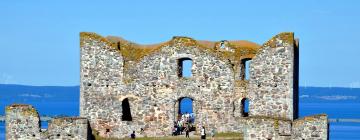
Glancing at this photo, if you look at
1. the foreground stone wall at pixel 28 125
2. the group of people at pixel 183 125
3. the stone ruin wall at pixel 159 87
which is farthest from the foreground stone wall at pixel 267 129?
the foreground stone wall at pixel 28 125

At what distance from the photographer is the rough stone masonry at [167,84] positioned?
4225 cm

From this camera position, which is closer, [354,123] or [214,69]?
[214,69]

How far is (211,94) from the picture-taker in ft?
139

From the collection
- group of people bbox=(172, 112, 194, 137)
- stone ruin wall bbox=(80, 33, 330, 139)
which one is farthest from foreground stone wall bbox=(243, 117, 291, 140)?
group of people bbox=(172, 112, 194, 137)

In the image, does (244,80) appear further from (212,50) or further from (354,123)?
(354,123)

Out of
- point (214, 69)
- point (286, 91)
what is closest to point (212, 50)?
point (214, 69)

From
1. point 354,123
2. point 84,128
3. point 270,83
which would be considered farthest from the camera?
point 354,123

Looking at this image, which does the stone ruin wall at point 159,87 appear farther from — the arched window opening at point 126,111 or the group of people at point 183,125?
the arched window opening at point 126,111

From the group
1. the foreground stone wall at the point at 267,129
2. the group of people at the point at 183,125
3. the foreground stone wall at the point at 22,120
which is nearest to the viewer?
the foreground stone wall at the point at 267,129

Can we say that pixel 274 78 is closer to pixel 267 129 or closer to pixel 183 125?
pixel 267 129

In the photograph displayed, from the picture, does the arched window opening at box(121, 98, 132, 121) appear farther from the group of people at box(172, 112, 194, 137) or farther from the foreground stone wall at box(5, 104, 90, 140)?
the foreground stone wall at box(5, 104, 90, 140)

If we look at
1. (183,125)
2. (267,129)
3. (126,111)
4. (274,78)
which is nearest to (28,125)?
(126,111)

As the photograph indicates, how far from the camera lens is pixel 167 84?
140 ft

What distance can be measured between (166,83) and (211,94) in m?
2.03
